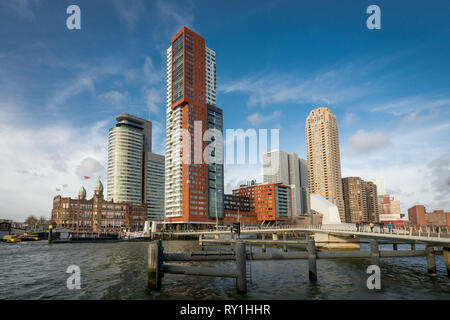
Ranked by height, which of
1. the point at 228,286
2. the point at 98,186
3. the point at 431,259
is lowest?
the point at 228,286

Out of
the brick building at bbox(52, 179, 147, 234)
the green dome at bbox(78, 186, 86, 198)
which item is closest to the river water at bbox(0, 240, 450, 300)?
the brick building at bbox(52, 179, 147, 234)

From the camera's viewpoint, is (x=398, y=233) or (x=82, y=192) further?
(x=82, y=192)

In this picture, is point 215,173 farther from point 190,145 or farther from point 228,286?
point 228,286

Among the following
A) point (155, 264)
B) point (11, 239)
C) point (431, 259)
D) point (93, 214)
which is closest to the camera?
point (155, 264)

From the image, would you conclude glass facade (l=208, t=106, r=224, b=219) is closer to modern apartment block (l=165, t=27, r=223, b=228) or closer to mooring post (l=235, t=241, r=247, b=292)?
modern apartment block (l=165, t=27, r=223, b=228)

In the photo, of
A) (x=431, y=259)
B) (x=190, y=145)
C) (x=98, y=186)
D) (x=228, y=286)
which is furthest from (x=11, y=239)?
(x=431, y=259)

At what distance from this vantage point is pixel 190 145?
542 feet

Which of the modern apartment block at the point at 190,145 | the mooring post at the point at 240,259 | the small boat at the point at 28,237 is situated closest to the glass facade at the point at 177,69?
the modern apartment block at the point at 190,145

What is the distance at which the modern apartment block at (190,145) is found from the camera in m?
163
